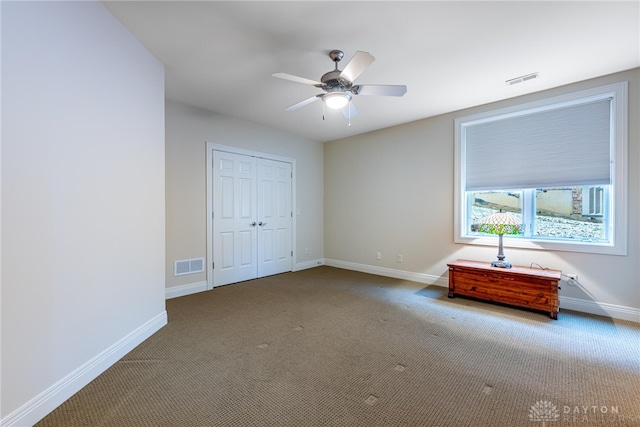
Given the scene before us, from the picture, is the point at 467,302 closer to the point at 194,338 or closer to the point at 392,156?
the point at 392,156

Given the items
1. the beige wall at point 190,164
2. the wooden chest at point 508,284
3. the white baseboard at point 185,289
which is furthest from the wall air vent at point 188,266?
the wooden chest at point 508,284

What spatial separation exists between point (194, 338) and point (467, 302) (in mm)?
3180

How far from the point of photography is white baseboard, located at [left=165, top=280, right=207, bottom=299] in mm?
3744

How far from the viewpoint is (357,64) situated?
2.12 metres

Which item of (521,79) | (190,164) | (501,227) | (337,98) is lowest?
(501,227)

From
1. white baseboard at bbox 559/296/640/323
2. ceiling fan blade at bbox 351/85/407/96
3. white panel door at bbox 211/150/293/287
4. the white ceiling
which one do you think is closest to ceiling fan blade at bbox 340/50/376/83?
ceiling fan blade at bbox 351/85/407/96

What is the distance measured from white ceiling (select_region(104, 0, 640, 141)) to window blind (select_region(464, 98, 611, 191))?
0.38m

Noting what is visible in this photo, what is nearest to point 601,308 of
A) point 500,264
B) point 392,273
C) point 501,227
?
point 500,264

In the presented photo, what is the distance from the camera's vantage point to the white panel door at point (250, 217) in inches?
171

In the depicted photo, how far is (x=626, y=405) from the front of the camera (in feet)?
5.48

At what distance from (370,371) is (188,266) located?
117 inches

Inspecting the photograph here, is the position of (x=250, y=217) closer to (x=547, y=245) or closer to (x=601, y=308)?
(x=547, y=245)

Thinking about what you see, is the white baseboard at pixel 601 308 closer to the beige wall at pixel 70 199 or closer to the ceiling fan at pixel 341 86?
the ceiling fan at pixel 341 86

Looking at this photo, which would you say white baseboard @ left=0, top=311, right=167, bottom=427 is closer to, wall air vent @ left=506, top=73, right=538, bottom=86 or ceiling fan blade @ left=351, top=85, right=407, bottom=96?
ceiling fan blade @ left=351, top=85, right=407, bottom=96
